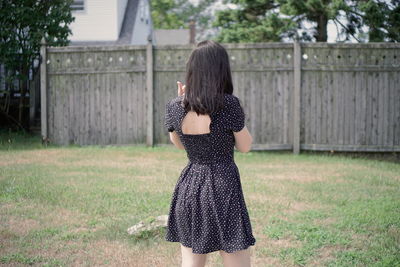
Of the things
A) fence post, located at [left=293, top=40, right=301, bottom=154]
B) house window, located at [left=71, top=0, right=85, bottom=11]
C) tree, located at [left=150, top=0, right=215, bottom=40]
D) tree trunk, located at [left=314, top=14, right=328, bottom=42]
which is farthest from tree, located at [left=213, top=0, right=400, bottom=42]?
tree, located at [left=150, top=0, right=215, bottom=40]

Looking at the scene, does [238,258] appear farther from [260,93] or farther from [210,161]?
[260,93]

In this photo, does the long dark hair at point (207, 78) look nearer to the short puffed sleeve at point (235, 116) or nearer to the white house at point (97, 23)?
the short puffed sleeve at point (235, 116)

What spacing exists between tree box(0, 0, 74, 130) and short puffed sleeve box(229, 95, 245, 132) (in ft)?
38.3

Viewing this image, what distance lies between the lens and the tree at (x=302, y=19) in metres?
14.2

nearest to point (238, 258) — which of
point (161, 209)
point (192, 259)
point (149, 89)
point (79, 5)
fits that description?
point (192, 259)

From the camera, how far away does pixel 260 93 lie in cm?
1168

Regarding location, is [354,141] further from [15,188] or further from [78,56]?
[15,188]

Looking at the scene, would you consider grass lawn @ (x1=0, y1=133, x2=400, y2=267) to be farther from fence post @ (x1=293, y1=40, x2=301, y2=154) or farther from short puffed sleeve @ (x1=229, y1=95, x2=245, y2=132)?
short puffed sleeve @ (x1=229, y1=95, x2=245, y2=132)

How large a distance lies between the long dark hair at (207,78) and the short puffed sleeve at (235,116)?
0.26 ft

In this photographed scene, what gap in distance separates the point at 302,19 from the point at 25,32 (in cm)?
758

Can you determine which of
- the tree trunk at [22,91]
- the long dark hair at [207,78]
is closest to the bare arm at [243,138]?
the long dark hair at [207,78]

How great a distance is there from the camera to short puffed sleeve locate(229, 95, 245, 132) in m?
3.10

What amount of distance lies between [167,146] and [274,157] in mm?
2475

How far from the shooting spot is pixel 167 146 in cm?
1218
